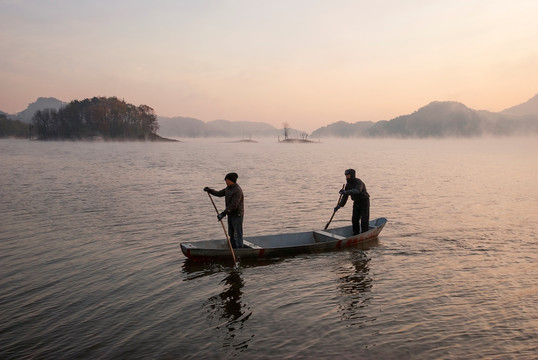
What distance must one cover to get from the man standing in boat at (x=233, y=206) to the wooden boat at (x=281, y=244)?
0.43 meters

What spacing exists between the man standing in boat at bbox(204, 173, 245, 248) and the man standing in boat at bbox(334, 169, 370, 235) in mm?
Answer: 4216

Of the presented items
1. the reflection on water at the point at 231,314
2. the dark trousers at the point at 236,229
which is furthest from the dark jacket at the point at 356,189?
the reflection on water at the point at 231,314

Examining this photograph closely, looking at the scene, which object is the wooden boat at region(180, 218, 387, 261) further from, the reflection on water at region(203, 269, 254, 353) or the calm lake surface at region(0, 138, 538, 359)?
the reflection on water at region(203, 269, 254, 353)

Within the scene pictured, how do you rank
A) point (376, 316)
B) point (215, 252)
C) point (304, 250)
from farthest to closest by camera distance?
point (304, 250) → point (215, 252) → point (376, 316)

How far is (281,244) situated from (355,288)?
4.55 meters

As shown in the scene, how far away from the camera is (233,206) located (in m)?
13.5

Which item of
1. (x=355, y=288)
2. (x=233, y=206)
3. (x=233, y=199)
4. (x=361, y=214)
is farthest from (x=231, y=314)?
(x=361, y=214)

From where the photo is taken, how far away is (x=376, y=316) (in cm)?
955

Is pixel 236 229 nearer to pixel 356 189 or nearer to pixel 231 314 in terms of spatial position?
pixel 231 314

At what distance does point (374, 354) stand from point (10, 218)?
20230mm

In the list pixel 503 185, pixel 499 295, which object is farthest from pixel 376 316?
pixel 503 185

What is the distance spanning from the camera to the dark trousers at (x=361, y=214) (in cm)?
1630

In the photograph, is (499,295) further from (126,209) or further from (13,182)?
(13,182)

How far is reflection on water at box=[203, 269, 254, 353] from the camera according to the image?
27.6 ft
